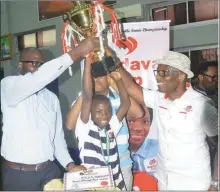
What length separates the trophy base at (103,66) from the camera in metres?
2.16

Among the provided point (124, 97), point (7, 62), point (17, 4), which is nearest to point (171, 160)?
point (124, 97)

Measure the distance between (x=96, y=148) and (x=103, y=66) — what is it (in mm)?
574

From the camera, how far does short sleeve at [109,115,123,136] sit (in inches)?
90.2

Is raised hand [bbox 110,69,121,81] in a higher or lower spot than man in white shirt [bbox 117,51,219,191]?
higher

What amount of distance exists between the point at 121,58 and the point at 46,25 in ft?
10.4

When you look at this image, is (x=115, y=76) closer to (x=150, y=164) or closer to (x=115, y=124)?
(x=115, y=124)

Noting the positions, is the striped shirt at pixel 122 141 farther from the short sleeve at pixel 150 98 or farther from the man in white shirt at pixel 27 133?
the man in white shirt at pixel 27 133

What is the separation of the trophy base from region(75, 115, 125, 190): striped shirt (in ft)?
1.16

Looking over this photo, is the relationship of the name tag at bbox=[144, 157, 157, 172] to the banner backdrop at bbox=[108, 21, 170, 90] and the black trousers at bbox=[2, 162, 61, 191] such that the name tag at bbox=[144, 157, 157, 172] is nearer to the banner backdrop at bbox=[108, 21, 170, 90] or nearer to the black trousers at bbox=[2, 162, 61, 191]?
the banner backdrop at bbox=[108, 21, 170, 90]

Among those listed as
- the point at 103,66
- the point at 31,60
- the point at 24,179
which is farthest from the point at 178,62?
the point at 24,179

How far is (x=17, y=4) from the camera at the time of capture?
5.65m

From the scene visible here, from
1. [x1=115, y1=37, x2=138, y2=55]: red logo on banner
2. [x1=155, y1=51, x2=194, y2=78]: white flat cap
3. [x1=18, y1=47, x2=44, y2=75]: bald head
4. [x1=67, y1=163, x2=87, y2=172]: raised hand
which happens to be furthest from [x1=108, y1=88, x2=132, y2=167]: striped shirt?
[x1=115, y1=37, x2=138, y2=55]: red logo on banner

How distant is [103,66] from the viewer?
216 centimetres

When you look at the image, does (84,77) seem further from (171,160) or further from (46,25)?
(46,25)
